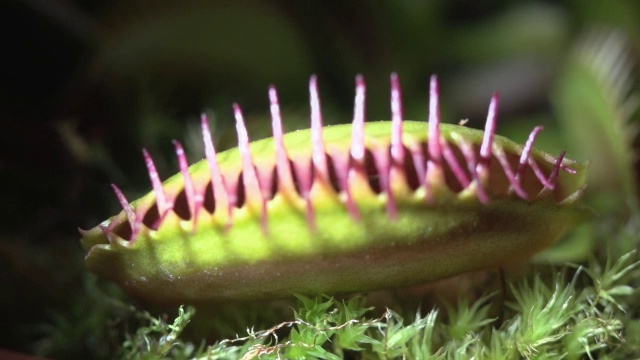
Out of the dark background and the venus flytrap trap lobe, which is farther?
the dark background

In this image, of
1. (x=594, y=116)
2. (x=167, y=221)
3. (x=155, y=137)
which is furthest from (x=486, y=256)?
(x=155, y=137)

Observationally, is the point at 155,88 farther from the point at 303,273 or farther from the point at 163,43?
the point at 303,273

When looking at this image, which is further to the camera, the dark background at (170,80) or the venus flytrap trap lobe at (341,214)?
the dark background at (170,80)

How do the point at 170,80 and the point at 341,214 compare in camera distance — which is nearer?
the point at 341,214
